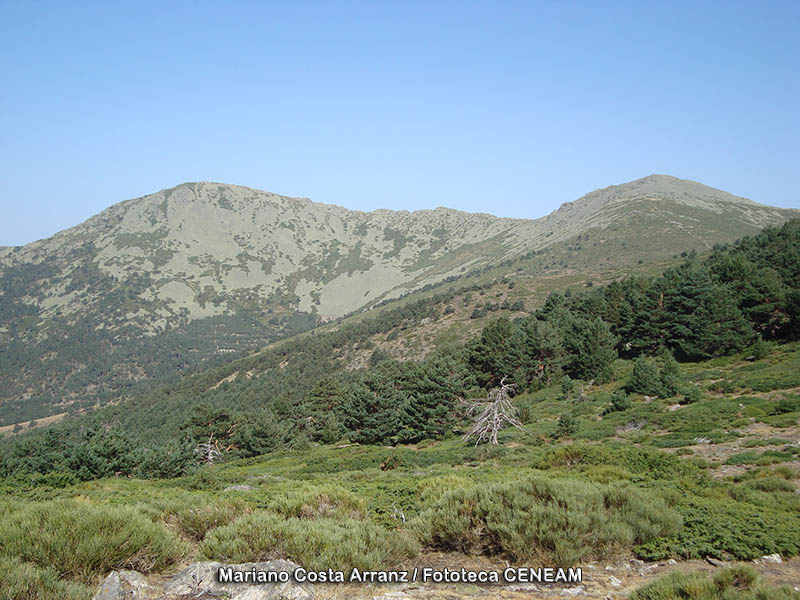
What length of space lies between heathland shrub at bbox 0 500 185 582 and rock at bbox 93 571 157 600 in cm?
58

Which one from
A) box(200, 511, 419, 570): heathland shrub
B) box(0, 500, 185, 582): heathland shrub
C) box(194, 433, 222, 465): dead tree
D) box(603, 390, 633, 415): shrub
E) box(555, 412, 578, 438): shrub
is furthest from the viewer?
box(194, 433, 222, 465): dead tree

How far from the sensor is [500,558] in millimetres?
7984

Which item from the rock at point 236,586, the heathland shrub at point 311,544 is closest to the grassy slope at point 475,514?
the heathland shrub at point 311,544

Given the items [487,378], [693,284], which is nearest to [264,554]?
[487,378]

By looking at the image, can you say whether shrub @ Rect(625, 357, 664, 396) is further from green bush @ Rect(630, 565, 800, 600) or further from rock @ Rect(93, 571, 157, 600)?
rock @ Rect(93, 571, 157, 600)

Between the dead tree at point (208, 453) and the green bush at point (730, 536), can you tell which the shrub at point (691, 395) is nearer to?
the green bush at point (730, 536)

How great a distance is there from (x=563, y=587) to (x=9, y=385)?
10116 inches

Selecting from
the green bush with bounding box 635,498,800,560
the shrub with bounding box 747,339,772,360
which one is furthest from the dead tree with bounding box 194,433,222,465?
the shrub with bounding box 747,339,772,360

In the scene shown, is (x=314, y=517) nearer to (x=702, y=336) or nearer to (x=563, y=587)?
(x=563, y=587)

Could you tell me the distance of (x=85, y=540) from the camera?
657 centimetres

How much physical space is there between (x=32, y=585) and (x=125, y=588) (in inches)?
42.1

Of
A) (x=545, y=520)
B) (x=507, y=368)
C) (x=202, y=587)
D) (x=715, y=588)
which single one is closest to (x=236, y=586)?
(x=202, y=587)

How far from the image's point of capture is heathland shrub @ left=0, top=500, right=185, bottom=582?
6312mm

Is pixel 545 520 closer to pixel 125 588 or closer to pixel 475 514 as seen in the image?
pixel 475 514
